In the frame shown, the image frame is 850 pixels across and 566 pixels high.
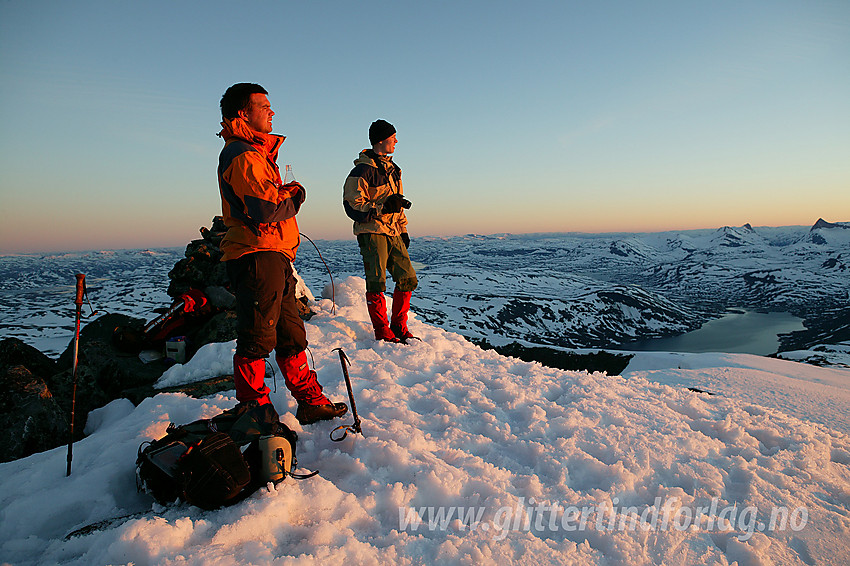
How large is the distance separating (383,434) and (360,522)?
97 centimetres

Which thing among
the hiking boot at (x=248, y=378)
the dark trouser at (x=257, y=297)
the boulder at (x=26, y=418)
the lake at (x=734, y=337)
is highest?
the dark trouser at (x=257, y=297)

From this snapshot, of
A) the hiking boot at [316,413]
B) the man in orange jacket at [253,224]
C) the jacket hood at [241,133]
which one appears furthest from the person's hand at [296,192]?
the hiking boot at [316,413]

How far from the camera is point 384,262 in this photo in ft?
20.8

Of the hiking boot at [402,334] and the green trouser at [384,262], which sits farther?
A: the hiking boot at [402,334]

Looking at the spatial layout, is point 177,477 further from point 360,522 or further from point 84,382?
point 84,382

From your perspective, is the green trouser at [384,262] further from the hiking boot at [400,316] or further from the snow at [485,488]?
the snow at [485,488]

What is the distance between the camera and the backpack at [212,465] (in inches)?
96.6

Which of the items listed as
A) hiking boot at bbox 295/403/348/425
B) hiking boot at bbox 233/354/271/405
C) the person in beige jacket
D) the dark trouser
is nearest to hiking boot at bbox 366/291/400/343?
the person in beige jacket

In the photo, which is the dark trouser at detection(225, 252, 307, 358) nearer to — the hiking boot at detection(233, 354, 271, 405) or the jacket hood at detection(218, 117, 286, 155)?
the hiking boot at detection(233, 354, 271, 405)

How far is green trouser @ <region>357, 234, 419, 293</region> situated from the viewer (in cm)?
627

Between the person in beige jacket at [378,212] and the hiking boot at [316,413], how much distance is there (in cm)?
270

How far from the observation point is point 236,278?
3.51 meters

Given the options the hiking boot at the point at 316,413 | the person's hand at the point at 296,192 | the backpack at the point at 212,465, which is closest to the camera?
the backpack at the point at 212,465

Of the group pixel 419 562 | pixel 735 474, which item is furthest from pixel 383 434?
pixel 735 474
